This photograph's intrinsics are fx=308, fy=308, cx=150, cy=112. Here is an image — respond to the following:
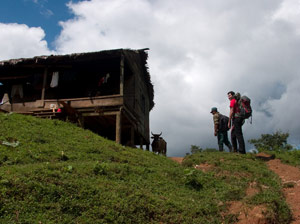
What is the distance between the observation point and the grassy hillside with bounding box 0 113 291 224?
5.60 metres

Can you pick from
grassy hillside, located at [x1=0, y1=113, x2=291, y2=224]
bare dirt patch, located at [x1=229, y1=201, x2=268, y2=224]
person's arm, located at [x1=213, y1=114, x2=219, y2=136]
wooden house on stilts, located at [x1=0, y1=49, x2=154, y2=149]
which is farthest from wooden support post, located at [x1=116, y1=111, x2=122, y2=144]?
bare dirt patch, located at [x1=229, y1=201, x2=268, y2=224]

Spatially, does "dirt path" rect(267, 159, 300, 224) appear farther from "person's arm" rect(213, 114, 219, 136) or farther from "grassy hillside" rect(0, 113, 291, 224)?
"person's arm" rect(213, 114, 219, 136)

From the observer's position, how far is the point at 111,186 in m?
6.79

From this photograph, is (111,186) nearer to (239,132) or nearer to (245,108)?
(239,132)

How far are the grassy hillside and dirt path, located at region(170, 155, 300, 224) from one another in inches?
9.1

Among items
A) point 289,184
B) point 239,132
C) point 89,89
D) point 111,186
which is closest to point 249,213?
point 289,184

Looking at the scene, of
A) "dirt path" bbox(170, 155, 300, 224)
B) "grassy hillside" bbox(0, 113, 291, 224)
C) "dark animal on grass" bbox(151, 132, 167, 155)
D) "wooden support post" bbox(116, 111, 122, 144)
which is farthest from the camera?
"dark animal on grass" bbox(151, 132, 167, 155)

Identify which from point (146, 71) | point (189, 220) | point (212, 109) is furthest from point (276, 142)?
point (189, 220)

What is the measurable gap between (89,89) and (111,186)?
11991 mm

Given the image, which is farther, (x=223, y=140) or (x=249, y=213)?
(x=223, y=140)

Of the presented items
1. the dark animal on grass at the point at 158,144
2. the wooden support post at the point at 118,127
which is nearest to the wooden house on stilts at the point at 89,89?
the wooden support post at the point at 118,127

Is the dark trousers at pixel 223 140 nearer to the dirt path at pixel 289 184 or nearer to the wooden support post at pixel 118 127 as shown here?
the dirt path at pixel 289 184

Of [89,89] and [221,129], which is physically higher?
[89,89]

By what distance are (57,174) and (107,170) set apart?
140 centimetres
